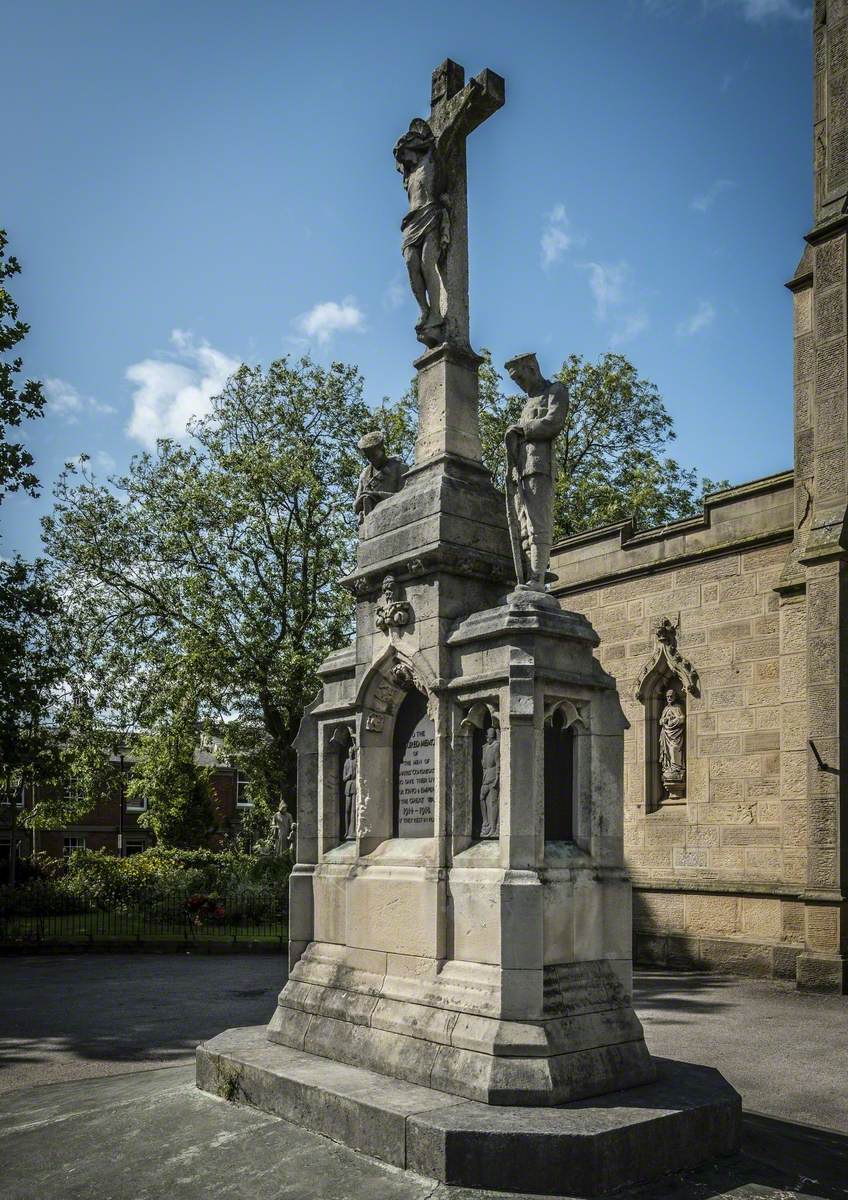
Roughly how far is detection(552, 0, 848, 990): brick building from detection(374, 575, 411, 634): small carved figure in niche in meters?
8.72

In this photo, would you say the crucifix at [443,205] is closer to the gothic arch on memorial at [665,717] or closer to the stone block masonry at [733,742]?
the stone block masonry at [733,742]

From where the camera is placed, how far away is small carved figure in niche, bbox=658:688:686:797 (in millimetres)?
17250

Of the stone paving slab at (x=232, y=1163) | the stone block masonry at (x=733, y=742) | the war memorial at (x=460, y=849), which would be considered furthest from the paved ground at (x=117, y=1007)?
the stone block masonry at (x=733, y=742)

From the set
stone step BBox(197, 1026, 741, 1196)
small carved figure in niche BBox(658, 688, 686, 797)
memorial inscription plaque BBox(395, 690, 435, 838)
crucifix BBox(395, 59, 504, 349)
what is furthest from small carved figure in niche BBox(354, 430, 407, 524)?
small carved figure in niche BBox(658, 688, 686, 797)

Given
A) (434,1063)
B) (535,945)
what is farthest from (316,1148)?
(535,945)

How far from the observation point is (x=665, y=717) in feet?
57.3

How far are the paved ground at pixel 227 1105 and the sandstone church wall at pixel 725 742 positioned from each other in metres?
1.14

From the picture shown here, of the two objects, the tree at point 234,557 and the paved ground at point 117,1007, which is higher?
the tree at point 234,557

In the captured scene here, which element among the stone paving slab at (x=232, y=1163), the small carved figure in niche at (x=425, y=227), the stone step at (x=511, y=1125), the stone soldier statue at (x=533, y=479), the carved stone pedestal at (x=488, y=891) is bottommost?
the stone paving slab at (x=232, y=1163)

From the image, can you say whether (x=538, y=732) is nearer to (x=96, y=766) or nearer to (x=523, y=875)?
(x=523, y=875)

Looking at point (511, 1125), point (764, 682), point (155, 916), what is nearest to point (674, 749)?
point (764, 682)

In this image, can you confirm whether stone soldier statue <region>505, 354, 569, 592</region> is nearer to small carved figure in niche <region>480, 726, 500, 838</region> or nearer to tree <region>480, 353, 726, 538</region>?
small carved figure in niche <region>480, 726, 500, 838</region>

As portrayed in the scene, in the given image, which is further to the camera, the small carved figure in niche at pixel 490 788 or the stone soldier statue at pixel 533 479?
the stone soldier statue at pixel 533 479

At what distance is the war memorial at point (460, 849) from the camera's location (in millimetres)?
6289
